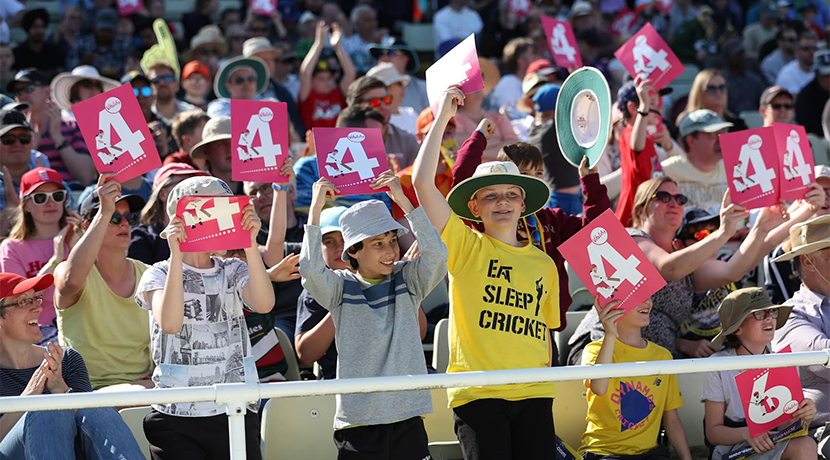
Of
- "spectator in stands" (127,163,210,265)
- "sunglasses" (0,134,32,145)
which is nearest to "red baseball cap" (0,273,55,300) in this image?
"spectator in stands" (127,163,210,265)

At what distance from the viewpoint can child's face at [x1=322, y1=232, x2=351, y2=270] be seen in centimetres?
494

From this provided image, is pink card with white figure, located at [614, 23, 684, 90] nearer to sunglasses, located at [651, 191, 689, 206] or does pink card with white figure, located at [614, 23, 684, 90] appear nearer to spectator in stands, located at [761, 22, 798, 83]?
sunglasses, located at [651, 191, 689, 206]

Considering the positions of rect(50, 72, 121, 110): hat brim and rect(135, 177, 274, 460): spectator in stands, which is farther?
rect(50, 72, 121, 110): hat brim

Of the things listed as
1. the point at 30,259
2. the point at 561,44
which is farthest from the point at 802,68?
the point at 30,259

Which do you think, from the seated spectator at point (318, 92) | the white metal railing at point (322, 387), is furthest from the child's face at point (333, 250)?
the seated spectator at point (318, 92)

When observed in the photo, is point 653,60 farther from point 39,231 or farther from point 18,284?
point 18,284

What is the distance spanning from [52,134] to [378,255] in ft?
13.9

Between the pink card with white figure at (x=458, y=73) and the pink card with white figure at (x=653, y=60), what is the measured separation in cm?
247

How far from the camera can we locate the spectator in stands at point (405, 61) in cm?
909

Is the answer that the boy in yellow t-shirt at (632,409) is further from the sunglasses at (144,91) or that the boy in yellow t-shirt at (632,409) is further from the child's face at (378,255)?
the sunglasses at (144,91)

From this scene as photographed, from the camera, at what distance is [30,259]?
5344 millimetres

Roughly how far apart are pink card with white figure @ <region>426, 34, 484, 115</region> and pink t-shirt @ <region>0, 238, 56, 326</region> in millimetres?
2267

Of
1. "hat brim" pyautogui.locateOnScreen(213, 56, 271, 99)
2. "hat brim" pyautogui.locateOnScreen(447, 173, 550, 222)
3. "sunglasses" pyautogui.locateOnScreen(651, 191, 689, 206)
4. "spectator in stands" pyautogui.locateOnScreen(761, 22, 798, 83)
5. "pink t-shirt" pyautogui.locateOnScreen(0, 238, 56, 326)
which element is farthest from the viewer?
"spectator in stands" pyautogui.locateOnScreen(761, 22, 798, 83)

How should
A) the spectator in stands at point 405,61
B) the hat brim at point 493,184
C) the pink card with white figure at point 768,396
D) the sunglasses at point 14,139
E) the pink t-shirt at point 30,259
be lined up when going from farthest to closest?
the spectator in stands at point 405,61 → the sunglasses at point 14,139 → the pink t-shirt at point 30,259 → the pink card with white figure at point 768,396 → the hat brim at point 493,184
